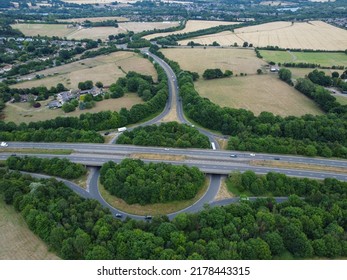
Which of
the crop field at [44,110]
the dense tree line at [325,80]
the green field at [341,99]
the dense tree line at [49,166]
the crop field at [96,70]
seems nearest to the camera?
the dense tree line at [49,166]

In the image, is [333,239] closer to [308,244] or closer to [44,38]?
[308,244]

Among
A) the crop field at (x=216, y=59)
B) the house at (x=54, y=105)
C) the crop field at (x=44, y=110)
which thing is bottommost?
the crop field at (x=44, y=110)

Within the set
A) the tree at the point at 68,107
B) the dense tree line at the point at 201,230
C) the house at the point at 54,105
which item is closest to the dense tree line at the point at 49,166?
the dense tree line at the point at 201,230

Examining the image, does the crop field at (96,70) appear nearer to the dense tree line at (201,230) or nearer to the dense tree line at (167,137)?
the dense tree line at (167,137)

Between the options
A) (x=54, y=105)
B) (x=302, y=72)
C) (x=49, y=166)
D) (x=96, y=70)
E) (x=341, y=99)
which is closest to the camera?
(x=49, y=166)

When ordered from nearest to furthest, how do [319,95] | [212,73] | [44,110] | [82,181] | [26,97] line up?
[82,181] < [319,95] < [44,110] < [26,97] < [212,73]

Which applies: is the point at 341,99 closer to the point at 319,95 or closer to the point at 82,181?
the point at 319,95

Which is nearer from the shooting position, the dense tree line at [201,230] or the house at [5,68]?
the dense tree line at [201,230]

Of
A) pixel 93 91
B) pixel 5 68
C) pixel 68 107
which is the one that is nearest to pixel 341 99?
pixel 93 91
